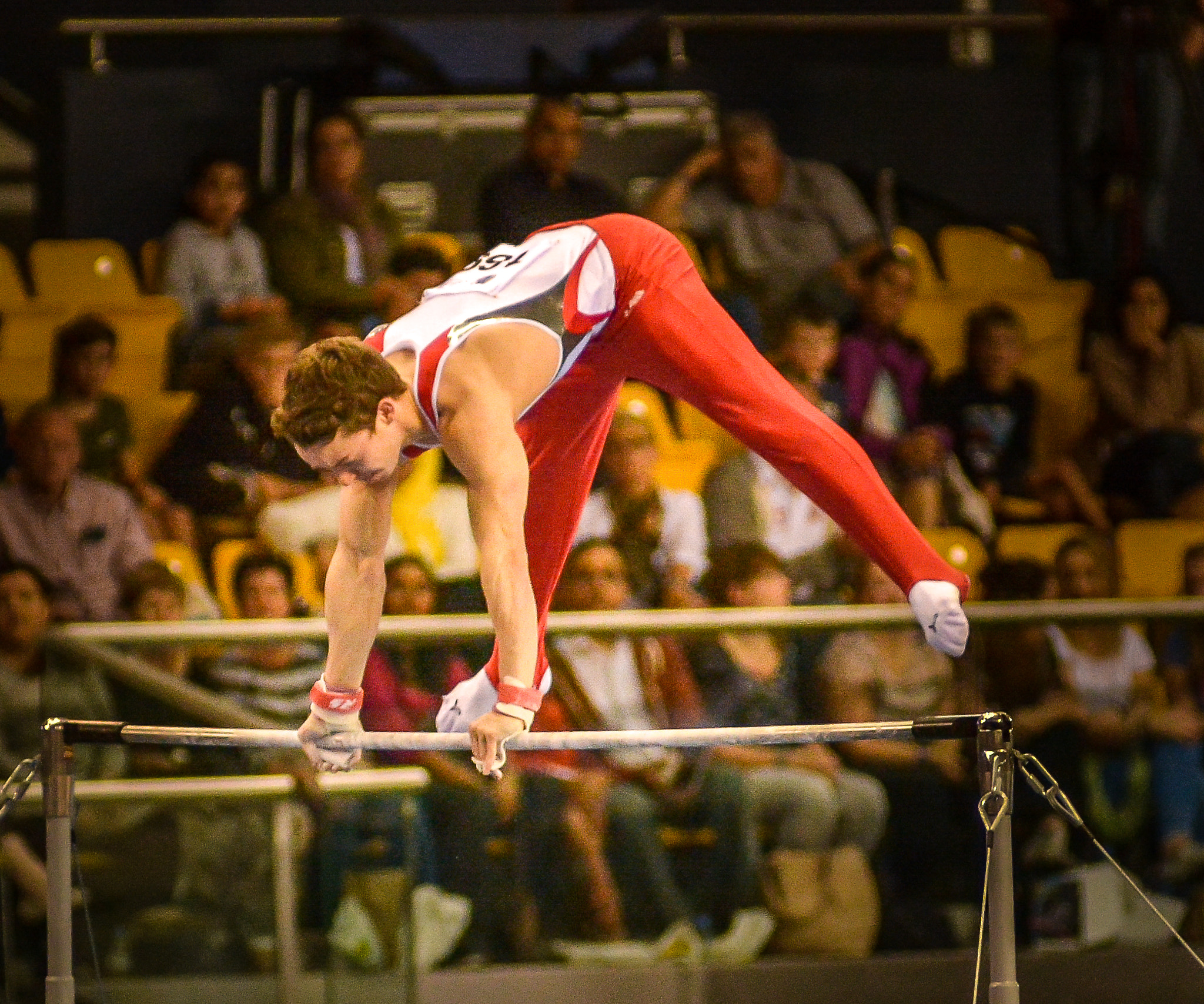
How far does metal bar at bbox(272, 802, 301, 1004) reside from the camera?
3.55 m

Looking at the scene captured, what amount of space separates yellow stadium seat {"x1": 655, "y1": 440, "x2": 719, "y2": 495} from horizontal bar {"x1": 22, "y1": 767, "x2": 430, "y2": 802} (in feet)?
4.44

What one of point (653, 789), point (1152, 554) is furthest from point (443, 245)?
point (1152, 554)

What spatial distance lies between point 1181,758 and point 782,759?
3.17ft

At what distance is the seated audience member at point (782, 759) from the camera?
372cm

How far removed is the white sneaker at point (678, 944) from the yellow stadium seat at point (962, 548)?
1386mm

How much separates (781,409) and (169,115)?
11.3 ft

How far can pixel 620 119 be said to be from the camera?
567cm

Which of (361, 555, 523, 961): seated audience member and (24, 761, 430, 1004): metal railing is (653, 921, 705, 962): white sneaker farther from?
(24, 761, 430, 1004): metal railing

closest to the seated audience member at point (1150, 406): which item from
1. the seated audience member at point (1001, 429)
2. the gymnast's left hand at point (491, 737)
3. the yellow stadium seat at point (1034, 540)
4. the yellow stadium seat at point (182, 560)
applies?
the seated audience member at point (1001, 429)

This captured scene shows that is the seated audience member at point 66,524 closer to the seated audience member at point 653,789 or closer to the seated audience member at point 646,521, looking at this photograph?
the seated audience member at point 646,521

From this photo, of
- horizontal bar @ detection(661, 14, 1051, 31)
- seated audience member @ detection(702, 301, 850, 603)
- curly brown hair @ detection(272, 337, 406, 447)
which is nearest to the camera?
curly brown hair @ detection(272, 337, 406, 447)

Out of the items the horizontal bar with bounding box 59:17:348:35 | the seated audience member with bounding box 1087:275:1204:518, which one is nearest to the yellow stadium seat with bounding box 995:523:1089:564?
the seated audience member with bounding box 1087:275:1204:518

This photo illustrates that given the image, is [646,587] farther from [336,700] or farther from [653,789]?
[336,700]

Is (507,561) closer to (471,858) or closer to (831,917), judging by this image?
(471,858)
